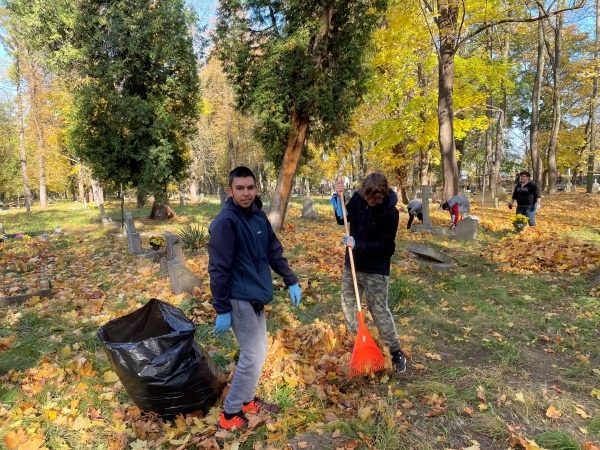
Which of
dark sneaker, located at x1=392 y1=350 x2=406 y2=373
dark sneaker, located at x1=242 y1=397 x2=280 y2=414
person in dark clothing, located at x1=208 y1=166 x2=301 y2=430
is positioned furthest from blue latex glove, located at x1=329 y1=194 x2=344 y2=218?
dark sneaker, located at x1=242 y1=397 x2=280 y2=414

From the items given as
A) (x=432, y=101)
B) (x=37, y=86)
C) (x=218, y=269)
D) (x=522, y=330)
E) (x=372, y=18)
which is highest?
(x=37, y=86)

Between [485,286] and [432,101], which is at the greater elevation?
[432,101]

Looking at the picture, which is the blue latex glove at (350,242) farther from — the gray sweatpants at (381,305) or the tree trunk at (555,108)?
the tree trunk at (555,108)

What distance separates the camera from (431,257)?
692 centimetres

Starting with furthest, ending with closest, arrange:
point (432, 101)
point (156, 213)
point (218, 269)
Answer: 1. point (156, 213)
2. point (432, 101)
3. point (218, 269)

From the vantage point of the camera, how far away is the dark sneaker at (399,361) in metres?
3.60

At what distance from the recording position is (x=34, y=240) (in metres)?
11.7

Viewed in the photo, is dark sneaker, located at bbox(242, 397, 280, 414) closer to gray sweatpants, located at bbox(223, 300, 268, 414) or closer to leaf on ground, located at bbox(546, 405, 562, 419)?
gray sweatpants, located at bbox(223, 300, 268, 414)

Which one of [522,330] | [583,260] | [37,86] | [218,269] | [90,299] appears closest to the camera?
[218,269]

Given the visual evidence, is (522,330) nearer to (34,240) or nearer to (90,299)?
(90,299)

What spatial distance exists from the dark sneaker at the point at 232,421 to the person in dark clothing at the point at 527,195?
30.7ft

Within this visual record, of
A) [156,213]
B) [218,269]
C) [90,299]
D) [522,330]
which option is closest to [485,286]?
[522,330]

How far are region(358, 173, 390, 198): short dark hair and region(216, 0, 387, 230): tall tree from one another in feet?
22.7

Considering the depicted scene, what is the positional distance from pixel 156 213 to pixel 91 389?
15.3 metres
